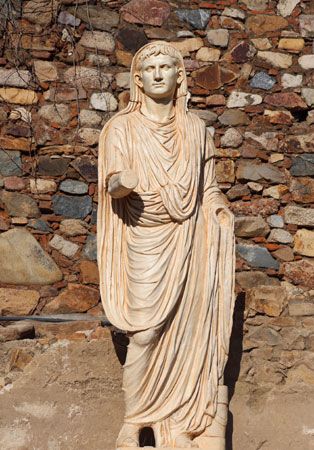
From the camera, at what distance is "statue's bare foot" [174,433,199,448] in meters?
6.83

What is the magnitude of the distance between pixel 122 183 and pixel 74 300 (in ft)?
5.03

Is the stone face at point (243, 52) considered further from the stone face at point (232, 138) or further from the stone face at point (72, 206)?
the stone face at point (72, 206)

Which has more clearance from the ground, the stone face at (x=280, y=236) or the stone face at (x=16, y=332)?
the stone face at (x=280, y=236)

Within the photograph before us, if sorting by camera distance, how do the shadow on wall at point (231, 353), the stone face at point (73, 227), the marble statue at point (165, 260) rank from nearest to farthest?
the marble statue at point (165, 260), the shadow on wall at point (231, 353), the stone face at point (73, 227)

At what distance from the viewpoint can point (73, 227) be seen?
835 centimetres

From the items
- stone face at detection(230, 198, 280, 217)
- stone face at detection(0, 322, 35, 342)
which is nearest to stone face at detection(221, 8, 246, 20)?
stone face at detection(230, 198, 280, 217)

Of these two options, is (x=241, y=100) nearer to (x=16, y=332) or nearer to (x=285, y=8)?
(x=285, y=8)

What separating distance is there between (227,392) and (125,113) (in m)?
1.51

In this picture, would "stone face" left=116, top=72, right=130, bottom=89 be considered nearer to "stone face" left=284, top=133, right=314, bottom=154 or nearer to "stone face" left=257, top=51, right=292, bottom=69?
"stone face" left=257, top=51, right=292, bottom=69

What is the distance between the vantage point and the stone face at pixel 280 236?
27.9 ft

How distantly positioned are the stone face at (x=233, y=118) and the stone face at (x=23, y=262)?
1.38 metres

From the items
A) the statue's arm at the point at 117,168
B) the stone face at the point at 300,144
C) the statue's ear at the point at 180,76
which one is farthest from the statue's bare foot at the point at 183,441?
the stone face at the point at 300,144

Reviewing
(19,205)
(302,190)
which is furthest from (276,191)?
(19,205)

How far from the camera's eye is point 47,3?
8.69 meters
